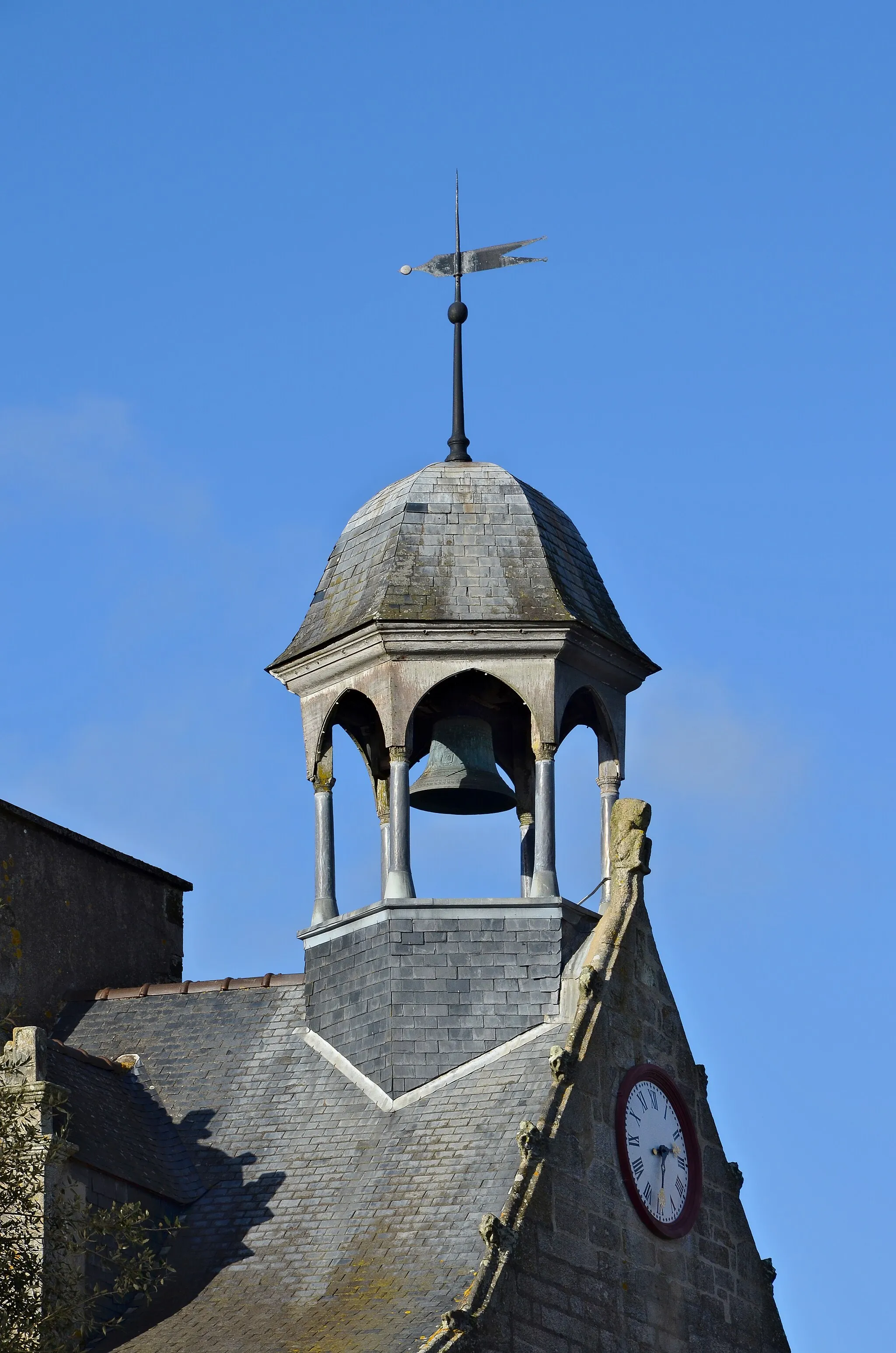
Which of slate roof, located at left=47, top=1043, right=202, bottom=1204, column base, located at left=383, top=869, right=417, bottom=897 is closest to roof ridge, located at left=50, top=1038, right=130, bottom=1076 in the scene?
slate roof, located at left=47, top=1043, right=202, bottom=1204

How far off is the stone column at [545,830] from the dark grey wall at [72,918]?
5450 mm

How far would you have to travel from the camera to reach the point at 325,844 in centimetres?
2958

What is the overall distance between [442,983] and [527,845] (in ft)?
13.0

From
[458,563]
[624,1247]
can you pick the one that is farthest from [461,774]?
[624,1247]

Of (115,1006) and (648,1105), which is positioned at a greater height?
(115,1006)

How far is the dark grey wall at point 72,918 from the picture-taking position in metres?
29.5

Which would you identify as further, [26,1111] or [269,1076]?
[269,1076]

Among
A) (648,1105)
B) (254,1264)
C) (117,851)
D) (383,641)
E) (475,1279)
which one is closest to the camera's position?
(475,1279)

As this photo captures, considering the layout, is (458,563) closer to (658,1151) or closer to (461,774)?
(461,774)

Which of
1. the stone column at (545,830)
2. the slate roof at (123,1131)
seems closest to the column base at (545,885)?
the stone column at (545,830)

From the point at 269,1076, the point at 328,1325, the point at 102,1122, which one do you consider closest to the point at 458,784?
the point at 269,1076

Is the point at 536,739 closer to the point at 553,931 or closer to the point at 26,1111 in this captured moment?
the point at 553,931

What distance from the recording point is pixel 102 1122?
86.8 ft

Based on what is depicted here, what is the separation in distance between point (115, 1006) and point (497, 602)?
638cm
